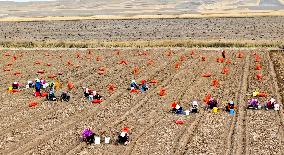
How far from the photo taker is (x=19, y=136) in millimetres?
18766

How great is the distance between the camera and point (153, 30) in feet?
222

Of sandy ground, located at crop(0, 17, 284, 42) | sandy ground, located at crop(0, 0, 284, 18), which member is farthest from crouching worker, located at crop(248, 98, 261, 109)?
sandy ground, located at crop(0, 0, 284, 18)

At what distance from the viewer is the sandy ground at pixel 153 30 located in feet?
196

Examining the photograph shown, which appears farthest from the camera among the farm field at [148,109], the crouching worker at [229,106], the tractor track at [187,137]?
the crouching worker at [229,106]

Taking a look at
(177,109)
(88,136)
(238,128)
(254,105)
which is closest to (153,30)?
(254,105)

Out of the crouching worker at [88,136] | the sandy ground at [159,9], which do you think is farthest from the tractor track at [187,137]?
the sandy ground at [159,9]

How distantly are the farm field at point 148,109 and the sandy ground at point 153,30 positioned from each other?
64.7ft

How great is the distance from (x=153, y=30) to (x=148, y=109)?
45.7m

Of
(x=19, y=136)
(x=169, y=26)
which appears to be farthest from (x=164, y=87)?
(x=169, y=26)

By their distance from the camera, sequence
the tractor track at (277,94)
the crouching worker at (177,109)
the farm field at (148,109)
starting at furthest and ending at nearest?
1. the crouching worker at (177,109)
2. the tractor track at (277,94)
3. the farm field at (148,109)

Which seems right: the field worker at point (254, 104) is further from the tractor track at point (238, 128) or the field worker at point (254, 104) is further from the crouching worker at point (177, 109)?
the crouching worker at point (177, 109)

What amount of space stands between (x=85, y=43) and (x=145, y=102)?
28549 millimetres

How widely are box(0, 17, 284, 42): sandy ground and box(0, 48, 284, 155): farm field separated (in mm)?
19722

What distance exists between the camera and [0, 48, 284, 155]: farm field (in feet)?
57.7
